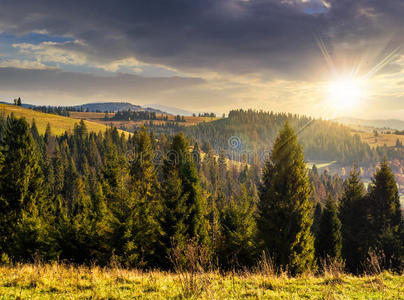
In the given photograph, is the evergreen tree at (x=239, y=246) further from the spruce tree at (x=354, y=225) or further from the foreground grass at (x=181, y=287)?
the spruce tree at (x=354, y=225)

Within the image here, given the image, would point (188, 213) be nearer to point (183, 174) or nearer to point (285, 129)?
point (183, 174)

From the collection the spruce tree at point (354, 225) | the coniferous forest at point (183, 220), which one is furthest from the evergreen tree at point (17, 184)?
the spruce tree at point (354, 225)

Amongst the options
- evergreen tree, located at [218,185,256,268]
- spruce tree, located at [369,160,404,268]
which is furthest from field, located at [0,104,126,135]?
spruce tree, located at [369,160,404,268]

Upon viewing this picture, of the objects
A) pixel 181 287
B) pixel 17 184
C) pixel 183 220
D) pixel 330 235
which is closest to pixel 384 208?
pixel 330 235

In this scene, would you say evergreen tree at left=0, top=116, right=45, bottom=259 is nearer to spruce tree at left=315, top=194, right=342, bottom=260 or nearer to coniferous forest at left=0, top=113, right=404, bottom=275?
coniferous forest at left=0, top=113, right=404, bottom=275

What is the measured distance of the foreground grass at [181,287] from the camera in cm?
706

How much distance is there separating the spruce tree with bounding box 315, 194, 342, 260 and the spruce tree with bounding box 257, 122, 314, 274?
10.8 meters

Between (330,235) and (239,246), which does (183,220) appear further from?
(330,235)

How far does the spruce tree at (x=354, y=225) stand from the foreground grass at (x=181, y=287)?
27034 mm

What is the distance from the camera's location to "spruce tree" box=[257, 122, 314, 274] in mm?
20109

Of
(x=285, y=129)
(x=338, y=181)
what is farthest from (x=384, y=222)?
(x=338, y=181)

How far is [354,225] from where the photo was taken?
114 feet

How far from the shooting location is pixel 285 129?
76.3 feet

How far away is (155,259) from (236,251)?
7369 mm
